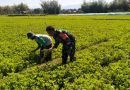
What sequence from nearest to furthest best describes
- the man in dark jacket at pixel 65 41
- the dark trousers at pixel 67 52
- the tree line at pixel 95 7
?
the man in dark jacket at pixel 65 41, the dark trousers at pixel 67 52, the tree line at pixel 95 7

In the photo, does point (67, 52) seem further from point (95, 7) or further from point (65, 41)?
point (95, 7)

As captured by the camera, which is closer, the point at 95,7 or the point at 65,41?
the point at 65,41

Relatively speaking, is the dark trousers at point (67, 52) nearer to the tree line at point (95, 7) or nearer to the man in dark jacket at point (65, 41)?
the man in dark jacket at point (65, 41)

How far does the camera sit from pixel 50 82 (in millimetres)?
8336

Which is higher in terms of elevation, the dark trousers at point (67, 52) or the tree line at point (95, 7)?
the dark trousers at point (67, 52)

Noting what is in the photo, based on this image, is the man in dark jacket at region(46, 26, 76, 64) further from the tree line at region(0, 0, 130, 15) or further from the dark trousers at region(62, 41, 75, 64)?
the tree line at region(0, 0, 130, 15)

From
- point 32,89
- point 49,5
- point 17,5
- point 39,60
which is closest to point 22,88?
point 32,89

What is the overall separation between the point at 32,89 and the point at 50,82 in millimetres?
730

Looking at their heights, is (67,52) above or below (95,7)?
above

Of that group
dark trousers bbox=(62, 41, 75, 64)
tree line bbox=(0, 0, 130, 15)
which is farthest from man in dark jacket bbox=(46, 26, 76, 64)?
tree line bbox=(0, 0, 130, 15)

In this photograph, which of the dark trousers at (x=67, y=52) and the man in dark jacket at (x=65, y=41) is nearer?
the man in dark jacket at (x=65, y=41)

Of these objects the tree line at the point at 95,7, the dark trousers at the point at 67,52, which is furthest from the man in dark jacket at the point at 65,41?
the tree line at the point at 95,7

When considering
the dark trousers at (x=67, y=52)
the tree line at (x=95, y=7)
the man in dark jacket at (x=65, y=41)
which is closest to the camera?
the man in dark jacket at (x=65, y=41)

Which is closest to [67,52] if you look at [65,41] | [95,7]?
[65,41]
